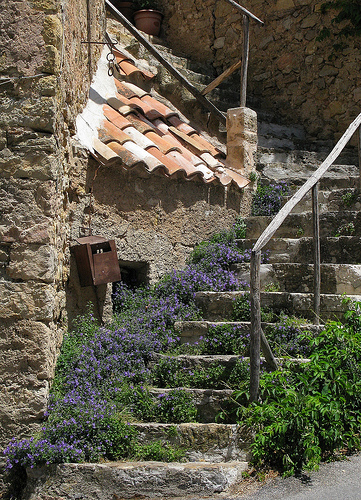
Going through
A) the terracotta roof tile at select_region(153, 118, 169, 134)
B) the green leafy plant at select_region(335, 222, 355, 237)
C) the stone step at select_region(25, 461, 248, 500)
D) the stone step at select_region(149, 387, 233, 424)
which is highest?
the terracotta roof tile at select_region(153, 118, 169, 134)

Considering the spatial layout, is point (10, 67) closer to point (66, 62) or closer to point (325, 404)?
point (66, 62)

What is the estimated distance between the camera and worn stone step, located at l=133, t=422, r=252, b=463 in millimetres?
3784

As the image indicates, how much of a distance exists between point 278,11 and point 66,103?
5429mm

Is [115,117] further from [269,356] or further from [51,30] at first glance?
[269,356]

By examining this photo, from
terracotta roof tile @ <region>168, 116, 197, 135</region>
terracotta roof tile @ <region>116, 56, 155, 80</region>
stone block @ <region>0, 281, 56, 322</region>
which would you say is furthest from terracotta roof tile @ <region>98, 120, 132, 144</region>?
stone block @ <region>0, 281, 56, 322</region>

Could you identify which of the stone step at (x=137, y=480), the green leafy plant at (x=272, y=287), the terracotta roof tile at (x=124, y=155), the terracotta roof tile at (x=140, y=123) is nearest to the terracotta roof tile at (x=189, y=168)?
the terracotta roof tile at (x=140, y=123)

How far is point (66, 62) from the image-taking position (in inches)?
182

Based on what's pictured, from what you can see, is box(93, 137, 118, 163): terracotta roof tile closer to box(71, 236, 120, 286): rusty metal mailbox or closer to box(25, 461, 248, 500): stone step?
box(71, 236, 120, 286): rusty metal mailbox

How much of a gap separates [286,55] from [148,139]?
383 cm

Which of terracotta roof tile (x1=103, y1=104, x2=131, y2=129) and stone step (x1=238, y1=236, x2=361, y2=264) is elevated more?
terracotta roof tile (x1=103, y1=104, x2=131, y2=129)

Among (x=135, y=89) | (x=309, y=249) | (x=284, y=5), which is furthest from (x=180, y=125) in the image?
(x=284, y=5)

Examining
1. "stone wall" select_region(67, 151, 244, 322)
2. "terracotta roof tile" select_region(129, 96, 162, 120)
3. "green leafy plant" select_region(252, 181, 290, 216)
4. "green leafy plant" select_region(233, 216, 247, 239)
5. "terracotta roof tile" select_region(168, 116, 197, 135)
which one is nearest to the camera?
"stone wall" select_region(67, 151, 244, 322)

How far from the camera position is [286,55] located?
8797 millimetres

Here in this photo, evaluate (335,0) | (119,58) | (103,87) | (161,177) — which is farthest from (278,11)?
(161,177)
